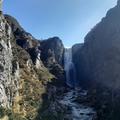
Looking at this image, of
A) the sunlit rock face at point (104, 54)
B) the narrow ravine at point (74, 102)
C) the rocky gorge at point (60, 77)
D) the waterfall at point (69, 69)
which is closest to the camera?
the rocky gorge at point (60, 77)

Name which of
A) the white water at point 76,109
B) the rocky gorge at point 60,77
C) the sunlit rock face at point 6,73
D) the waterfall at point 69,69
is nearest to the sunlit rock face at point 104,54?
the rocky gorge at point 60,77

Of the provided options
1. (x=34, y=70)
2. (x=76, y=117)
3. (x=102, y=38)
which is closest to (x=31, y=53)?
(x=34, y=70)

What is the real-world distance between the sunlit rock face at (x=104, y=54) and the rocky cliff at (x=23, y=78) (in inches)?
458

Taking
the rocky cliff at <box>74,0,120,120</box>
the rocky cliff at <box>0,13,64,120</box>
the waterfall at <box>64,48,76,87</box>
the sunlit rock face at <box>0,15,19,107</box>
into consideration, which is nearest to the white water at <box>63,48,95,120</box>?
the waterfall at <box>64,48,76,87</box>

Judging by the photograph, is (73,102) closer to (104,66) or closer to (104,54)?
(104,66)

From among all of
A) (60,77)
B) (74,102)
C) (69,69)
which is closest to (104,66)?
(74,102)

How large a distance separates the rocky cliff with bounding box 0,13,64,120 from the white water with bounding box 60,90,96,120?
4.54 metres

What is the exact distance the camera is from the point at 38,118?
97.2m

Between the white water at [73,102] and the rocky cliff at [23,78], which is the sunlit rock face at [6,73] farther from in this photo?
the white water at [73,102]

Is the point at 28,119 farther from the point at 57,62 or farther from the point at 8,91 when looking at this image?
the point at 57,62

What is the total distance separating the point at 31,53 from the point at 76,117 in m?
41.5

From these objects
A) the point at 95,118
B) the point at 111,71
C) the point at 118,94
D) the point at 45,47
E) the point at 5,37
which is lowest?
the point at 95,118

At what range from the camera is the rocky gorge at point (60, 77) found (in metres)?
99.9

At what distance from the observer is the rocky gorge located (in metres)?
99.9
